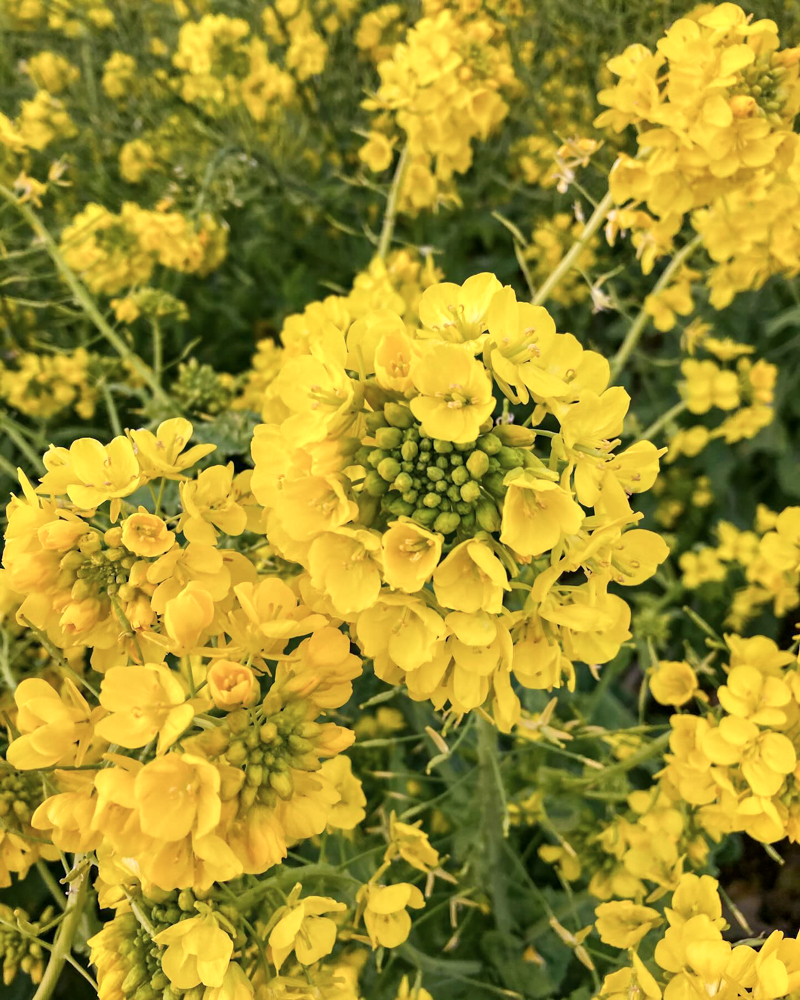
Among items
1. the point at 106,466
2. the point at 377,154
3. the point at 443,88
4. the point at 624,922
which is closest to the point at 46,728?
the point at 106,466

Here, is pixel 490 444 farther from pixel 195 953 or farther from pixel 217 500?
pixel 195 953

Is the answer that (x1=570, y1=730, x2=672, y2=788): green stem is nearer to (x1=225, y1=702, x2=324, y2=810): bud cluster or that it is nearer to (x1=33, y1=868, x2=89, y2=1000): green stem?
(x1=225, y1=702, x2=324, y2=810): bud cluster

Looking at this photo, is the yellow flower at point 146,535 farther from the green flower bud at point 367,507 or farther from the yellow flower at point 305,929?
the yellow flower at point 305,929

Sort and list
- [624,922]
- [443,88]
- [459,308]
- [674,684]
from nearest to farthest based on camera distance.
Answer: [459,308] → [624,922] → [674,684] → [443,88]

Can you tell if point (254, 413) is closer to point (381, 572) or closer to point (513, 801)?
point (381, 572)

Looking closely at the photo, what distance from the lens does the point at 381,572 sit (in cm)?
105

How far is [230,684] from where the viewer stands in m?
0.97

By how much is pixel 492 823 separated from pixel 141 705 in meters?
1.08

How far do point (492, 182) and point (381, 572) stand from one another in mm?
2994

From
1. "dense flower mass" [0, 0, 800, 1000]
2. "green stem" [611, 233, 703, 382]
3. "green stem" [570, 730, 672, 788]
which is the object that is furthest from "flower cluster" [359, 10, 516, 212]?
"green stem" [570, 730, 672, 788]

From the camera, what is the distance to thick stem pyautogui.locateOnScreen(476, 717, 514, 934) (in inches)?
61.1

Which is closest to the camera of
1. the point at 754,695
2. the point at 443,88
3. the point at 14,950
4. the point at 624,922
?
the point at 14,950

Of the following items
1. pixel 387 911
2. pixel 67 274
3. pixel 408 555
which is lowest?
pixel 387 911

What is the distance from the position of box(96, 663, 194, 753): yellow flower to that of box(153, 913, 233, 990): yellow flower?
29cm
